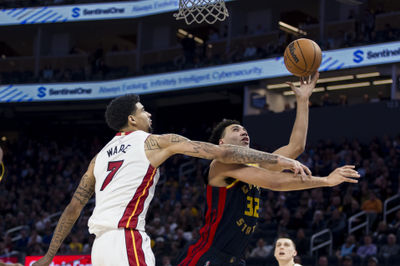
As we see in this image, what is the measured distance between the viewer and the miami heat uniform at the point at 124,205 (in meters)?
4.02

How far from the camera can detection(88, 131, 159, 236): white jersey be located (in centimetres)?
411

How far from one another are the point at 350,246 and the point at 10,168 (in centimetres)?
1561

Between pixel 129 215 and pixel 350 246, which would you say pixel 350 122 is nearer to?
pixel 350 246

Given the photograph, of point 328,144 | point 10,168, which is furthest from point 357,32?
point 10,168

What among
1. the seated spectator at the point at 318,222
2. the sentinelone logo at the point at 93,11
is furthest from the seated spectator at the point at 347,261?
the sentinelone logo at the point at 93,11

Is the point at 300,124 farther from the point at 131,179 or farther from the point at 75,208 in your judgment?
the point at 75,208

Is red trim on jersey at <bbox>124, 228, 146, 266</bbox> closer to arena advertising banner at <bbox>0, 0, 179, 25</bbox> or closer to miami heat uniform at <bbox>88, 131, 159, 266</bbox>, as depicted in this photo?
miami heat uniform at <bbox>88, 131, 159, 266</bbox>

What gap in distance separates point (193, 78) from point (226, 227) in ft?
56.7

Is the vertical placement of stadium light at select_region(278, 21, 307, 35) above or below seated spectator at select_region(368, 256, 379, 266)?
above

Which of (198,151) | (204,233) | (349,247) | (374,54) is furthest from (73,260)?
(374,54)

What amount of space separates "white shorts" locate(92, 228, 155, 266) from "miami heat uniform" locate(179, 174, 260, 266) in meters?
0.58

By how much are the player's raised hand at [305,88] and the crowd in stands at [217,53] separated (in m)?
13.9

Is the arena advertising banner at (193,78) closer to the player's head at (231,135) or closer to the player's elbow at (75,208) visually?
the player's head at (231,135)

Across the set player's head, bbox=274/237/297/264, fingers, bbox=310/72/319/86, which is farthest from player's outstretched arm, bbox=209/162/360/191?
player's head, bbox=274/237/297/264
